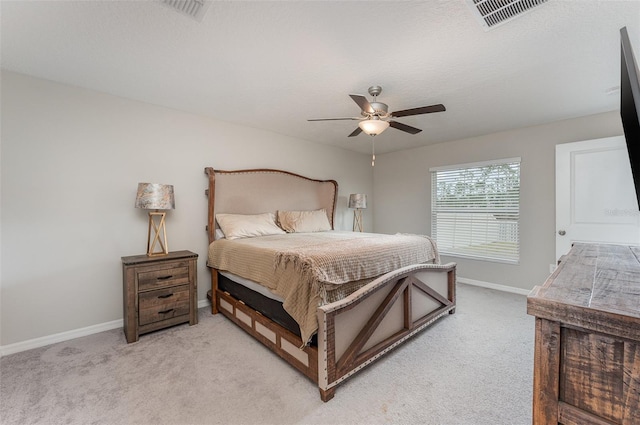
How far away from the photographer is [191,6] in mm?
1588

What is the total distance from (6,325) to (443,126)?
5235mm

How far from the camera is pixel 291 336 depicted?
6.39ft

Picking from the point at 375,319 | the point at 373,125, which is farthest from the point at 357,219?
the point at 375,319

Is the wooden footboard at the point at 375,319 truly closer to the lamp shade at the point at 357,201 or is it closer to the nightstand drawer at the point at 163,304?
the nightstand drawer at the point at 163,304

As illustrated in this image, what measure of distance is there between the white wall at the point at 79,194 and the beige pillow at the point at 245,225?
1.15 ft

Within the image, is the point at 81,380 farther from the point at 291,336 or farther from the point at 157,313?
the point at 291,336

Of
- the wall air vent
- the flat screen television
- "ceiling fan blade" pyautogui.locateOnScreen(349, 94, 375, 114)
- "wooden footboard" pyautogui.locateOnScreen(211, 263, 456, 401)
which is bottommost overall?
"wooden footboard" pyautogui.locateOnScreen(211, 263, 456, 401)

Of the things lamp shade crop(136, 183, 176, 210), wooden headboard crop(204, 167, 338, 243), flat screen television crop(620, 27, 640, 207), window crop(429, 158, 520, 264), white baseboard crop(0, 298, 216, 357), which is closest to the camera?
flat screen television crop(620, 27, 640, 207)

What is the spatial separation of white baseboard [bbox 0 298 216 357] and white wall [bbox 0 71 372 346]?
0.04 meters

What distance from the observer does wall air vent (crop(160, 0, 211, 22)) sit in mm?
1554

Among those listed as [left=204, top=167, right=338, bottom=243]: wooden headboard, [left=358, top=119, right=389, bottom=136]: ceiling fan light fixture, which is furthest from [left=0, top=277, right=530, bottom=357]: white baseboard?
[left=358, top=119, right=389, bottom=136]: ceiling fan light fixture

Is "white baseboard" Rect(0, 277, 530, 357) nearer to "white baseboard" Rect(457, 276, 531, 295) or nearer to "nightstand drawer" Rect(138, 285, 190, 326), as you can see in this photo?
"nightstand drawer" Rect(138, 285, 190, 326)

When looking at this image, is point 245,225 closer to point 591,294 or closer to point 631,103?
point 591,294

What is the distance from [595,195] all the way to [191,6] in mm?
4381
